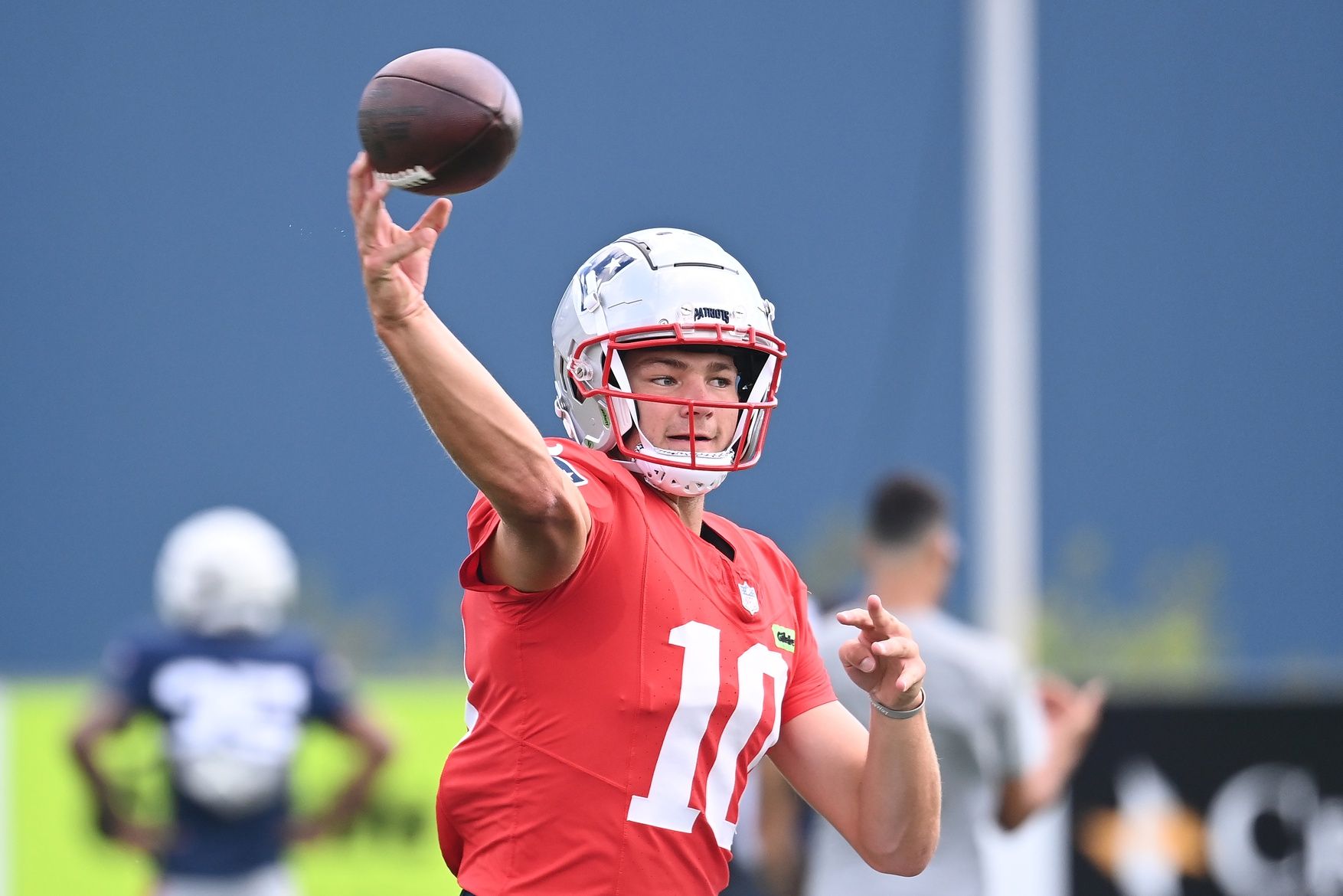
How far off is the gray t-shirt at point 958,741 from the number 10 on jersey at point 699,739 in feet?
8.14

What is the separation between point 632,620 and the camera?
2.91 m

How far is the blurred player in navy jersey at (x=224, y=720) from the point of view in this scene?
732 cm

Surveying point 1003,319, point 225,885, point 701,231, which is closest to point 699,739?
point 225,885

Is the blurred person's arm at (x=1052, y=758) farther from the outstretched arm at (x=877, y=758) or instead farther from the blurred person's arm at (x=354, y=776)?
the blurred person's arm at (x=354, y=776)

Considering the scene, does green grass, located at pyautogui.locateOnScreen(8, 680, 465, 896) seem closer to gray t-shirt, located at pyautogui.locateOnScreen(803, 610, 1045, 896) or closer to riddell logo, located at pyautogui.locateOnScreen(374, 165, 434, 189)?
gray t-shirt, located at pyautogui.locateOnScreen(803, 610, 1045, 896)

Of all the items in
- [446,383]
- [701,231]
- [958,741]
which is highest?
[446,383]

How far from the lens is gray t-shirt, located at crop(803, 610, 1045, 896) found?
18.4ft

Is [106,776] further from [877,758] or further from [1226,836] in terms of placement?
[877,758]

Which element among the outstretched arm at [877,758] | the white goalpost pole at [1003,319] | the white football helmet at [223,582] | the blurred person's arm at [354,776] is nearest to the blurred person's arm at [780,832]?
the blurred person's arm at [354,776]

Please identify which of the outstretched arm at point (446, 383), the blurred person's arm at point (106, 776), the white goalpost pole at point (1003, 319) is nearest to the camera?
the outstretched arm at point (446, 383)

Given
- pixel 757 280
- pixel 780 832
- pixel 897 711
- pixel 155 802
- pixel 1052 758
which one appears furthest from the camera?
pixel 757 280

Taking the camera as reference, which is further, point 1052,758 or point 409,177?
point 1052,758

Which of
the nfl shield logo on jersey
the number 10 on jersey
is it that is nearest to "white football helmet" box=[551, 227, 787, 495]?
the nfl shield logo on jersey

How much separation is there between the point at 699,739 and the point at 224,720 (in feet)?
15.5
